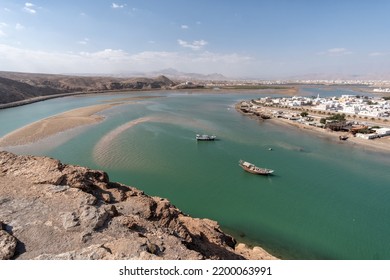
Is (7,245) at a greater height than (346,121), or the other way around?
(7,245)

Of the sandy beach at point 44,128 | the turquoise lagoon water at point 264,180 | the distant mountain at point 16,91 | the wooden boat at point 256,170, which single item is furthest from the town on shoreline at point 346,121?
the distant mountain at point 16,91

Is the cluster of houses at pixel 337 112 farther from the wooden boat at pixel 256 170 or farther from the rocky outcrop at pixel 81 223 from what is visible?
the rocky outcrop at pixel 81 223

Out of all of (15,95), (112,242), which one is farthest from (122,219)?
(15,95)

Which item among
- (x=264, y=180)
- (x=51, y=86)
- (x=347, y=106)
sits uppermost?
(x=51, y=86)

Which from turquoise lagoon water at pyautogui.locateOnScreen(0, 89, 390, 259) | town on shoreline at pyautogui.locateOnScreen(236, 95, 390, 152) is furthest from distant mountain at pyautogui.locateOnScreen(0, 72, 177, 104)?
town on shoreline at pyautogui.locateOnScreen(236, 95, 390, 152)

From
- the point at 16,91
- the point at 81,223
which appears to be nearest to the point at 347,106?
the point at 81,223

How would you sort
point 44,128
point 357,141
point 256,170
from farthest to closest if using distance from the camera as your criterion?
point 44,128 < point 357,141 < point 256,170

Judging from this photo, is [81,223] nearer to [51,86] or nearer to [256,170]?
[256,170]
